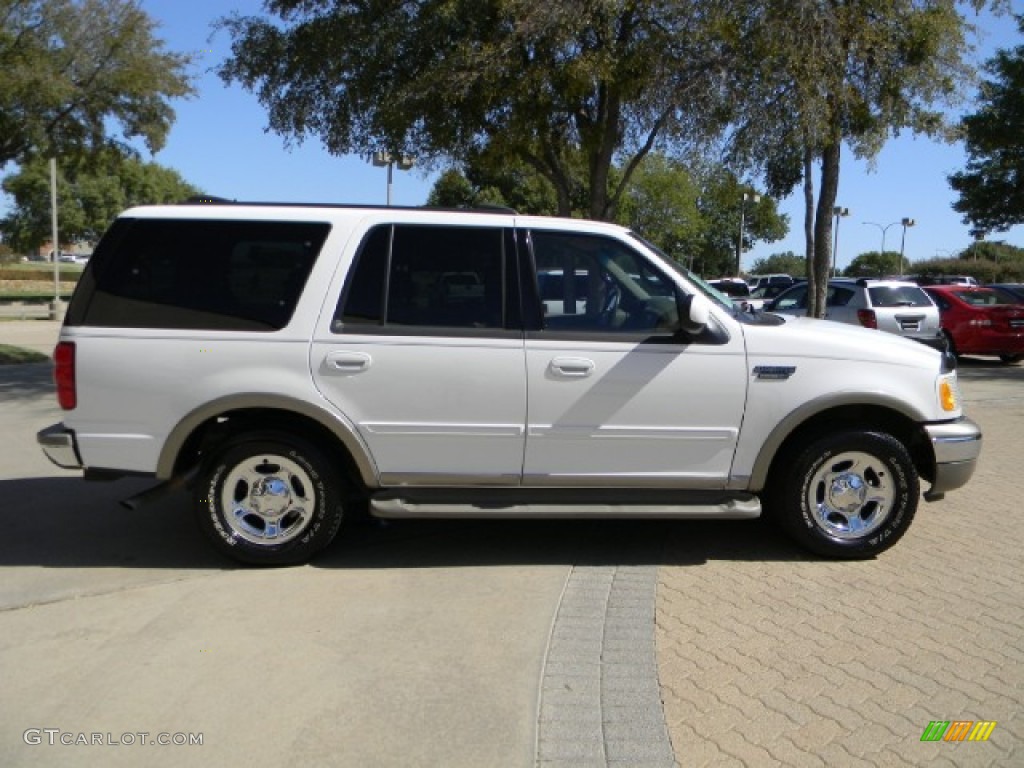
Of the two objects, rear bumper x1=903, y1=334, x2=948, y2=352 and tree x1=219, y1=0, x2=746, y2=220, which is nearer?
tree x1=219, y1=0, x2=746, y2=220

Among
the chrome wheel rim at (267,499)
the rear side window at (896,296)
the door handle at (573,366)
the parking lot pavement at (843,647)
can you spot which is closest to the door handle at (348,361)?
the chrome wheel rim at (267,499)

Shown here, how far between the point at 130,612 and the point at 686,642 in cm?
275

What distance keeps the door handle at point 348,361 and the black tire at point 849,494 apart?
2463mm

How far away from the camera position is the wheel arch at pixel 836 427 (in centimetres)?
518

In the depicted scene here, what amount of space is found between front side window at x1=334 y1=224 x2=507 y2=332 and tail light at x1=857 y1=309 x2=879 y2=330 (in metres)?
10.8

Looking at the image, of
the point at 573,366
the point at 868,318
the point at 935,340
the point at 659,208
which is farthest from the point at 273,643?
the point at 659,208

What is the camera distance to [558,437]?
16.9 feet

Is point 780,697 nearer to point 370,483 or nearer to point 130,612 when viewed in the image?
point 370,483

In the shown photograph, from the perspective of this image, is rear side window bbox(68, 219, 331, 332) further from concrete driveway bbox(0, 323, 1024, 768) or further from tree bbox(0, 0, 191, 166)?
tree bbox(0, 0, 191, 166)

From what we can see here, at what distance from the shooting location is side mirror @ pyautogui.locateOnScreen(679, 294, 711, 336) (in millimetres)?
4996

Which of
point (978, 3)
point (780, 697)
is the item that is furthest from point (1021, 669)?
point (978, 3)

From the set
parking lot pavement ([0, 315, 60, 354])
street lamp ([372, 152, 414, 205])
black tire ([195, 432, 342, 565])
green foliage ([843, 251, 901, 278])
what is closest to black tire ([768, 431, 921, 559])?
black tire ([195, 432, 342, 565])

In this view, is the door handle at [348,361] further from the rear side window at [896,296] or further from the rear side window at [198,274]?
the rear side window at [896,296]

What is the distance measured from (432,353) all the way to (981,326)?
1442cm
